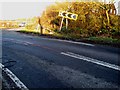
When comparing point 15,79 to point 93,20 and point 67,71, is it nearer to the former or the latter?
point 67,71

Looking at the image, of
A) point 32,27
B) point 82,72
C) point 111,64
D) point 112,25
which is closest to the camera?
point 82,72

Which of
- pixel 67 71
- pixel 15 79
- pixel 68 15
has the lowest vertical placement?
pixel 15 79

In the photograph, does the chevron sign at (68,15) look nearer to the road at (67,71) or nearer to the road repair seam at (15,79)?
the road at (67,71)

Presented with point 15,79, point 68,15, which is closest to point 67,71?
point 15,79

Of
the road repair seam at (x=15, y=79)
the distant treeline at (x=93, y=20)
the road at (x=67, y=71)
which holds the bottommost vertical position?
→ the road repair seam at (x=15, y=79)

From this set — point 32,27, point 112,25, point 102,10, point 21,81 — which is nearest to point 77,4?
point 102,10

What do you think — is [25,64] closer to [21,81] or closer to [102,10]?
[21,81]

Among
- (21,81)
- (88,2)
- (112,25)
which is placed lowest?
(21,81)

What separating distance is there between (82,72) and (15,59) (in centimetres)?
431

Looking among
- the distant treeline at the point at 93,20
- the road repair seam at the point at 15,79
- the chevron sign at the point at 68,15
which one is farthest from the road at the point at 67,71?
the chevron sign at the point at 68,15

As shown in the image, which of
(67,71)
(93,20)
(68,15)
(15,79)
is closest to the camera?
(15,79)

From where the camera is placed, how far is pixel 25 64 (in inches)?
417

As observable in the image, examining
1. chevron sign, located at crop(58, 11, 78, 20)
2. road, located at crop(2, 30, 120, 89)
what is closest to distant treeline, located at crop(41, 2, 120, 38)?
chevron sign, located at crop(58, 11, 78, 20)

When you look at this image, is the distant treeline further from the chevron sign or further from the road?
the road
